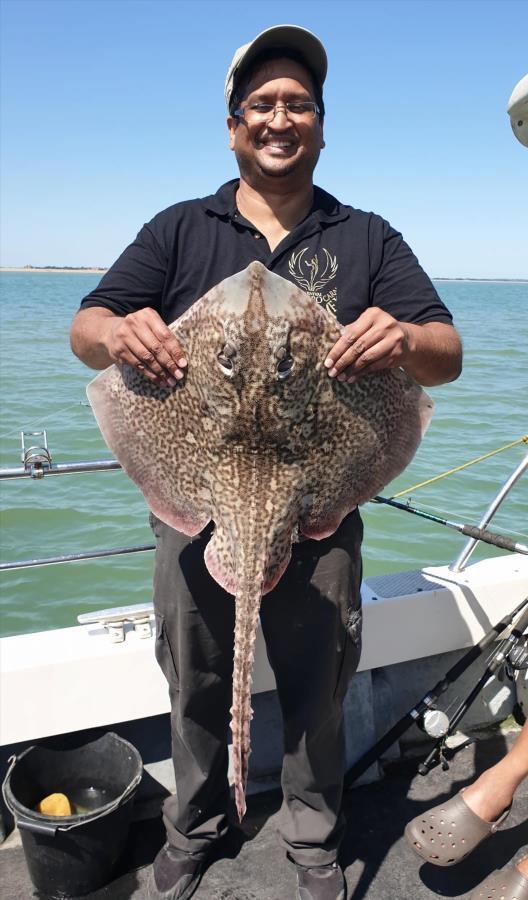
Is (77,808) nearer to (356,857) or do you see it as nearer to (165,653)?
(165,653)

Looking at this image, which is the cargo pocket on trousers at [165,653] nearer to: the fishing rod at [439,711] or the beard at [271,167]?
the fishing rod at [439,711]

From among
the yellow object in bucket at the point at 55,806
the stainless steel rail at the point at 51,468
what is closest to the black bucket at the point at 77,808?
the yellow object in bucket at the point at 55,806

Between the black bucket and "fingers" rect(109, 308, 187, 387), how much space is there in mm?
1766

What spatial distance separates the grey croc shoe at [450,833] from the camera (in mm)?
2723

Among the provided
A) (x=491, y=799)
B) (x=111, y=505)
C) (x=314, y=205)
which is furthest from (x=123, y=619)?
(x=111, y=505)

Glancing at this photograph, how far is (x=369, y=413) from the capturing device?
6.90 ft

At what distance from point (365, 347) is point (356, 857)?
7.33 feet

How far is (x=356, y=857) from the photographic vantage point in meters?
2.94

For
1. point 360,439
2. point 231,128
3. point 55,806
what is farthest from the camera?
point 55,806

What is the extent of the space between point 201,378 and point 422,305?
896 millimetres

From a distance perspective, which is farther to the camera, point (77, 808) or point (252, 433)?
point (77, 808)

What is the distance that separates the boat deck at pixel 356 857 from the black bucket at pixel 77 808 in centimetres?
13

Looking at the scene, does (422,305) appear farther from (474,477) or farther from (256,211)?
(474,477)

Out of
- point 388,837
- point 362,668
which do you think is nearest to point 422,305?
point 362,668
